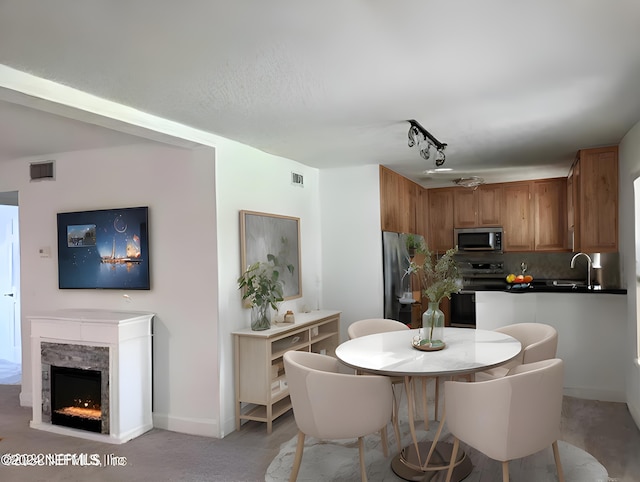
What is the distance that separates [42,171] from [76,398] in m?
2.18

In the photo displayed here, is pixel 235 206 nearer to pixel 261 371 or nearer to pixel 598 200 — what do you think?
pixel 261 371

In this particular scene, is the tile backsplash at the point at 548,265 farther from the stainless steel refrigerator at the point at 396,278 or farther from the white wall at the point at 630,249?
the white wall at the point at 630,249

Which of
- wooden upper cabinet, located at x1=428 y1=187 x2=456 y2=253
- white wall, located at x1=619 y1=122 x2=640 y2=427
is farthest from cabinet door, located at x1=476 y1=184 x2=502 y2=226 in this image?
white wall, located at x1=619 y1=122 x2=640 y2=427

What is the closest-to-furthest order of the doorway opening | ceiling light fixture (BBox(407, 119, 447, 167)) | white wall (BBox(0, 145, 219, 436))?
1. ceiling light fixture (BBox(407, 119, 447, 167))
2. white wall (BBox(0, 145, 219, 436))
3. the doorway opening

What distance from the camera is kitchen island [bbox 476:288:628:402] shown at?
450 cm

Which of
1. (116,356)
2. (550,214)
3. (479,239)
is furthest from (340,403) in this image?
(550,214)

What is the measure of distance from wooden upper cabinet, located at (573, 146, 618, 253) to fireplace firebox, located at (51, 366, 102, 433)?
4.57 meters

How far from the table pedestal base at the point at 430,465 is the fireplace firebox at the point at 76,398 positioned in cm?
241

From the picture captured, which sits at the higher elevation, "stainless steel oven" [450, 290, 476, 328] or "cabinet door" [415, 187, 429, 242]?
"cabinet door" [415, 187, 429, 242]

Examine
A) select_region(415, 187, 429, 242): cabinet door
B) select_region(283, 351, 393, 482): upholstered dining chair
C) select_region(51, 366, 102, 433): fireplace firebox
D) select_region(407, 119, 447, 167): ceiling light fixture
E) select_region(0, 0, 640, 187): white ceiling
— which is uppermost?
select_region(0, 0, 640, 187): white ceiling

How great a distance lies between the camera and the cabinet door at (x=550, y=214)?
6801mm

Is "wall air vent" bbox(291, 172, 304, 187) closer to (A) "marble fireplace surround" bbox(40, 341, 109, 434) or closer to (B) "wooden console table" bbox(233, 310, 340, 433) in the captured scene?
(B) "wooden console table" bbox(233, 310, 340, 433)

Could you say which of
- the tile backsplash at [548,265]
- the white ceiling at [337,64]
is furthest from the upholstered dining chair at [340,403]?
the tile backsplash at [548,265]

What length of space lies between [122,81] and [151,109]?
1.78 ft
